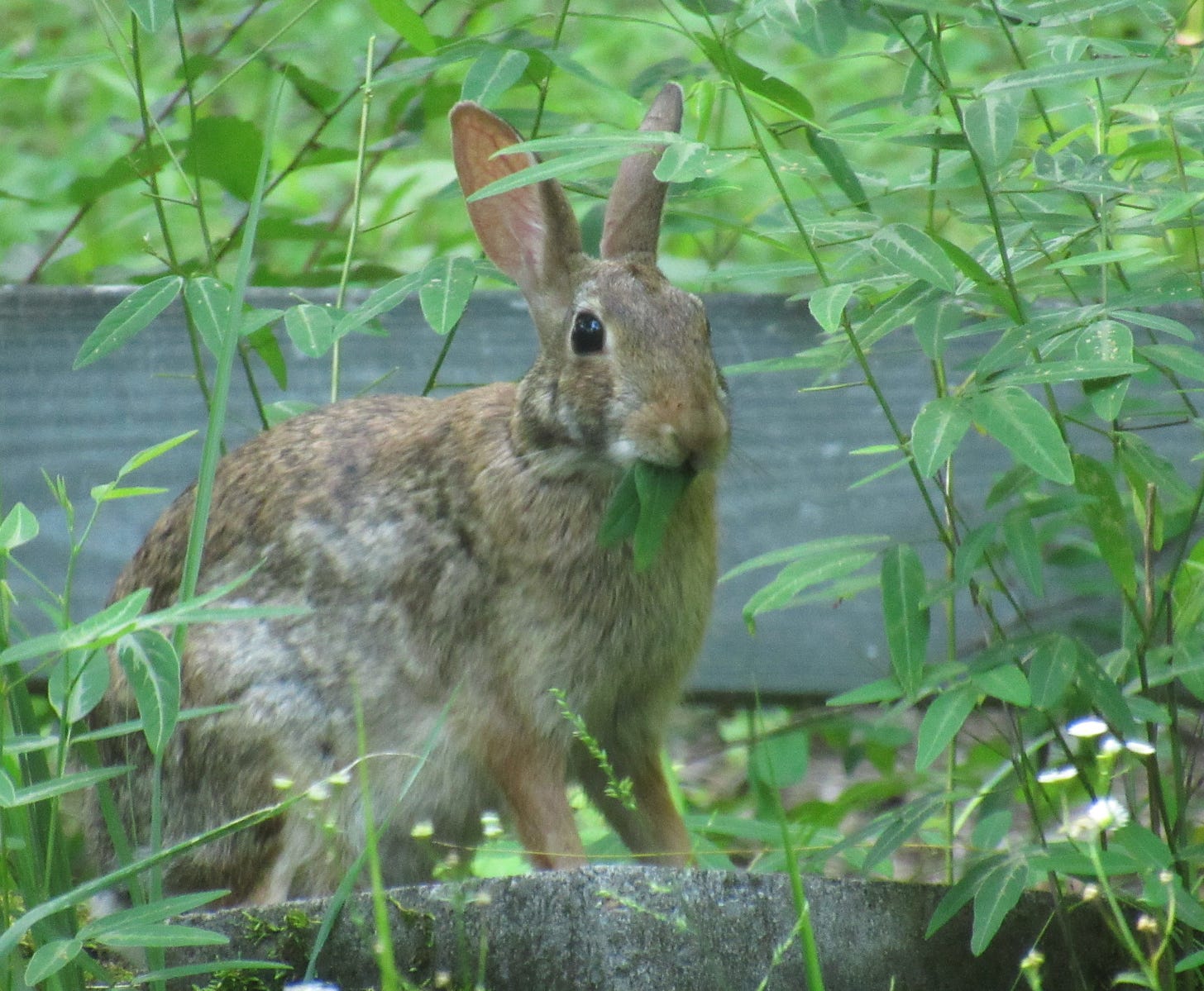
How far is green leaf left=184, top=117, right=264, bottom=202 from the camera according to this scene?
375cm

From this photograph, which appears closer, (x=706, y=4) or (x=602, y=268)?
(x=706, y=4)

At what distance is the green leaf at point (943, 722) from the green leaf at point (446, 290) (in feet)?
3.27

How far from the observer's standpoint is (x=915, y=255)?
2.32 m

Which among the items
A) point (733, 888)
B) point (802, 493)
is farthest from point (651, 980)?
point (802, 493)

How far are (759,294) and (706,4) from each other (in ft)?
4.89

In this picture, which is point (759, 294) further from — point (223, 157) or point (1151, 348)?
point (1151, 348)

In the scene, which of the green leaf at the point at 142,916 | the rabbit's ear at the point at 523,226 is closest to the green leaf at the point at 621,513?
the rabbit's ear at the point at 523,226

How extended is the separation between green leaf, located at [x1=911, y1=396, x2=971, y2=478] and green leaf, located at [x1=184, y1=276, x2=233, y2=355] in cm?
125

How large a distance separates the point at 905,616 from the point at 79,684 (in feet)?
4.00

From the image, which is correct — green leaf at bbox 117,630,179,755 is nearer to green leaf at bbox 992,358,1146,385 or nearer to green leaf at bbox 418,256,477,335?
green leaf at bbox 418,256,477,335

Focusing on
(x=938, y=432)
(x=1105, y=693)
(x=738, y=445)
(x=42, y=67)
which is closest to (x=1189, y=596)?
(x=1105, y=693)

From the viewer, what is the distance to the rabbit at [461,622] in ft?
10.3

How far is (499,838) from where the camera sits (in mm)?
2865

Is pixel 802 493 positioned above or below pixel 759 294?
below
